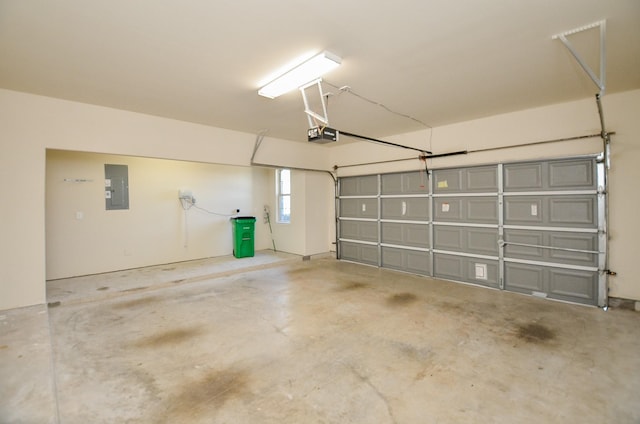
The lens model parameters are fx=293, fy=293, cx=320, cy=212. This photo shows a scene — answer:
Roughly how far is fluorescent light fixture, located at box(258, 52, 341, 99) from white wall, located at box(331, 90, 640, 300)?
3126 millimetres

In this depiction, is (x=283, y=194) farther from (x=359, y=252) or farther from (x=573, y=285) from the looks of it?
(x=573, y=285)

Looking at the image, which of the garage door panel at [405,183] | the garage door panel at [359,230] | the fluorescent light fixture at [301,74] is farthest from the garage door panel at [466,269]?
the fluorescent light fixture at [301,74]

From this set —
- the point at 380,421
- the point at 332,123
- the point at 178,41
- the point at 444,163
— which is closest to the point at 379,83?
the point at 332,123

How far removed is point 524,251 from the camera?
4363 mm

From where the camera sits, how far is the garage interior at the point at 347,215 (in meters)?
2.12

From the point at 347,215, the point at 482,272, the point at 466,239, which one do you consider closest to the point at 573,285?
the point at 482,272

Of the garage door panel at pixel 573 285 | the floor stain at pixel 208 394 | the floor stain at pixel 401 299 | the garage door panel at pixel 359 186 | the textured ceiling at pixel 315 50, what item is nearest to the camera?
the floor stain at pixel 208 394

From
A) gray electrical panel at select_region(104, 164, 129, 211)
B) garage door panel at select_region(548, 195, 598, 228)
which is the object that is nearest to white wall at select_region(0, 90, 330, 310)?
gray electrical panel at select_region(104, 164, 129, 211)

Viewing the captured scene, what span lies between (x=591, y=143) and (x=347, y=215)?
430cm

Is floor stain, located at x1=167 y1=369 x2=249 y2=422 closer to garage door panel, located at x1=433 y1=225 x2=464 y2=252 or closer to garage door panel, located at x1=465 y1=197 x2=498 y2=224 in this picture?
garage door panel, located at x1=433 y1=225 x2=464 y2=252

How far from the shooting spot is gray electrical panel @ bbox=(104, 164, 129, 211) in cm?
547

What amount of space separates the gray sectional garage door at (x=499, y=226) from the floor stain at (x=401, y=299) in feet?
4.32

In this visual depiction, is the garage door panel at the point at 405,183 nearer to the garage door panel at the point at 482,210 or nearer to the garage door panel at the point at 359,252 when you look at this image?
the garage door panel at the point at 482,210

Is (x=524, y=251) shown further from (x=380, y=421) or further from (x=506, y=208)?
(x=380, y=421)
